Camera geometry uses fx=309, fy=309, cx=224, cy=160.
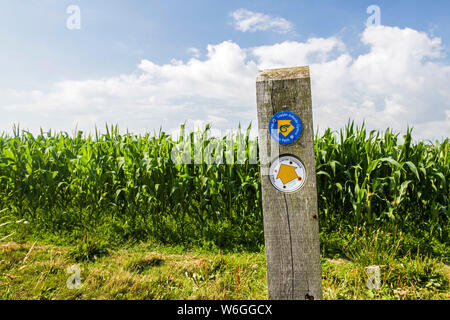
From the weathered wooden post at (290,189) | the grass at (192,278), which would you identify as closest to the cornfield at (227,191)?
the grass at (192,278)

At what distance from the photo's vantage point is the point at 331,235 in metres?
4.18

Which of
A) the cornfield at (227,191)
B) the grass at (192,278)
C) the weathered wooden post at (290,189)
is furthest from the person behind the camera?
the cornfield at (227,191)

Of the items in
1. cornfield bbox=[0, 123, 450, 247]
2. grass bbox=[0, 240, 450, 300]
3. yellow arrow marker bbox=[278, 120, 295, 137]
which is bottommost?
grass bbox=[0, 240, 450, 300]

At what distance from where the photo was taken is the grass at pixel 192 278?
3.08 meters

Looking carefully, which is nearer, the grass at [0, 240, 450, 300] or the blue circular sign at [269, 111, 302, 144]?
the blue circular sign at [269, 111, 302, 144]

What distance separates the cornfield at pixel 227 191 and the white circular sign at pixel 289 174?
6.99ft

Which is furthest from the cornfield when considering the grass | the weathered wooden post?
the weathered wooden post

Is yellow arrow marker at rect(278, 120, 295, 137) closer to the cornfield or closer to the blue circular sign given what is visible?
the blue circular sign

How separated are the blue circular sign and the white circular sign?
0.48 feet

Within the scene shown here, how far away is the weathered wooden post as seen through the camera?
7.06ft

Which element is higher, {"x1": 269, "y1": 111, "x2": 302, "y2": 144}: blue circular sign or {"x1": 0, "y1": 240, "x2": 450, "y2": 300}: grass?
{"x1": 269, "y1": 111, "x2": 302, "y2": 144}: blue circular sign

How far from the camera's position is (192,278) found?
3.35m

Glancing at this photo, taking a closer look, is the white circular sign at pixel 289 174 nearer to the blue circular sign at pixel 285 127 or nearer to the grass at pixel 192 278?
the blue circular sign at pixel 285 127

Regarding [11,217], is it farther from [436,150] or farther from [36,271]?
[436,150]
